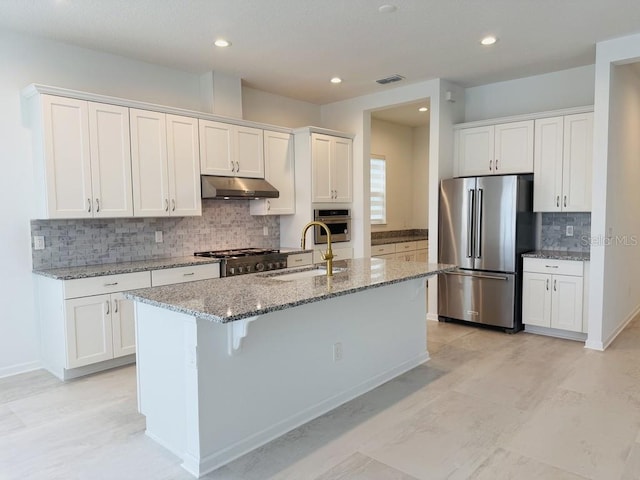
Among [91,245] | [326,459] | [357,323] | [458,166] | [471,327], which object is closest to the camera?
[326,459]

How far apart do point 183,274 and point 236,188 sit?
1112 millimetres

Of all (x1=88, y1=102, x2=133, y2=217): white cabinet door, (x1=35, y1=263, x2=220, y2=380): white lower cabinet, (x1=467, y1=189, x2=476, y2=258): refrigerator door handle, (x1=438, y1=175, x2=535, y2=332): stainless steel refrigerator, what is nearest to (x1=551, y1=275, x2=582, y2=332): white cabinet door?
(x1=438, y1=175, x2=535, y2=332): stainless steel refrigerator

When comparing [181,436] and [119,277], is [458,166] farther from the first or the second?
[181,436]

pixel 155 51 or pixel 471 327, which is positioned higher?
pixel 155 51

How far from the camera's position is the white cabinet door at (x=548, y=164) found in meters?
4.75

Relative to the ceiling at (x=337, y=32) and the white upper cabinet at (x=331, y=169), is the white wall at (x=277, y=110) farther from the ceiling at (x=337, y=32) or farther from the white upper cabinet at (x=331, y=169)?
the white upper cabinet at (x=331, y=169)

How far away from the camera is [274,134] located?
211 inches

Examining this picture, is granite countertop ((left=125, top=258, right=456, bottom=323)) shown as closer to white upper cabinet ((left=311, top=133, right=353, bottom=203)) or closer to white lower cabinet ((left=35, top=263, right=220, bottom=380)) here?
white lower cabinet ((left=35, top=263, right=220, bottom=380))

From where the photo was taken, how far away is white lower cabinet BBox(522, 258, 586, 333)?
4520mm

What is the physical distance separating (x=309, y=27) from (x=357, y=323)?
2393mm

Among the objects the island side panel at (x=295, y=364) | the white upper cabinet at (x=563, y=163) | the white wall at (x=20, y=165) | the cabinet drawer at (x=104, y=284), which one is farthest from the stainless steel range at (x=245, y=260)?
the white upper cabinet at (x=563, y=163)

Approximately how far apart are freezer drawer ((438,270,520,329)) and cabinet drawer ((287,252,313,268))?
158 cm

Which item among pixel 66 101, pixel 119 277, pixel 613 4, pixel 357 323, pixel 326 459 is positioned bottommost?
pixel 326 459

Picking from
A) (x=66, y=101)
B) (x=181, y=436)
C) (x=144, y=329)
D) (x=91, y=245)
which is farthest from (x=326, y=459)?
(x=66, y=101)
